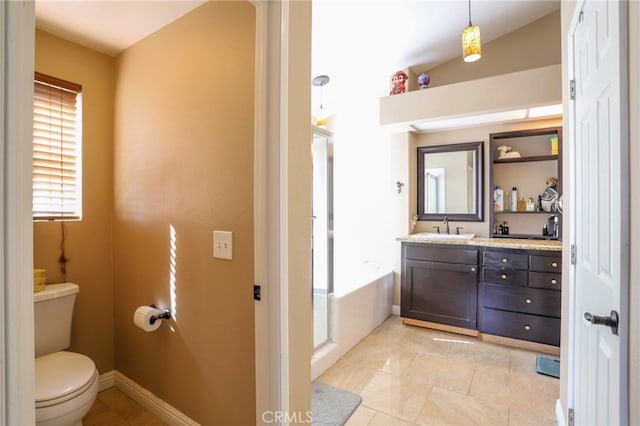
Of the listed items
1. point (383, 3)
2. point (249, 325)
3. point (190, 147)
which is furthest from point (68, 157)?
point (383, 3)

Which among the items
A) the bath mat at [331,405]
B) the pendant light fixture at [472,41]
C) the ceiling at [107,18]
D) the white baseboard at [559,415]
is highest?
the pendant light fixture at [472,41]

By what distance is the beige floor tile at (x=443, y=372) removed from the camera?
225 centimetres

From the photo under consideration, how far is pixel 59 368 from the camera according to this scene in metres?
1.60

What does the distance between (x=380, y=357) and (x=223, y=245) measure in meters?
1.90

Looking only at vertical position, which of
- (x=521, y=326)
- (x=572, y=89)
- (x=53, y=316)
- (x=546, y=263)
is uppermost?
(x=572, y=89)

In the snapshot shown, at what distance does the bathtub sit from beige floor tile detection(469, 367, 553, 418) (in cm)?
101

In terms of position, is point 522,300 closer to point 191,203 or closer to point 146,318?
point 191,203

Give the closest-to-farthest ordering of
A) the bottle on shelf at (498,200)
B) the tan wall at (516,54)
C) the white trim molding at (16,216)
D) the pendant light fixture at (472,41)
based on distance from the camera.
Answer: the white trim molding at (16,216)
the pendant light fixture at (472,41)
the tan wall at (516,54)
the bottle on shelf at (498,200)

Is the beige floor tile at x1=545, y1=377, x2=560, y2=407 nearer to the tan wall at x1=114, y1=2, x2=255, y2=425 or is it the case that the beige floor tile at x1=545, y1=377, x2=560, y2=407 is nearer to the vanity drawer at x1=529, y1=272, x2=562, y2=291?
the vanity drawer at x1=529, y1=272, x2=562, y2=291

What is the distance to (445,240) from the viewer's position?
3.12 meters

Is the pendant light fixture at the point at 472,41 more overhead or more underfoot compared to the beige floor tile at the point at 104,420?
more overhead

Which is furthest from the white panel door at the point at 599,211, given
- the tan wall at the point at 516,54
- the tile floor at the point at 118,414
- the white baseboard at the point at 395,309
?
the white baseboard at the point at 395,309

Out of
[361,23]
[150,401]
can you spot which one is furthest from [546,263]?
[150,401]

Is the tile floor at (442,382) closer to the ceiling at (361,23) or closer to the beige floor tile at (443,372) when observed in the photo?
the beige floor tile at (443,372)
